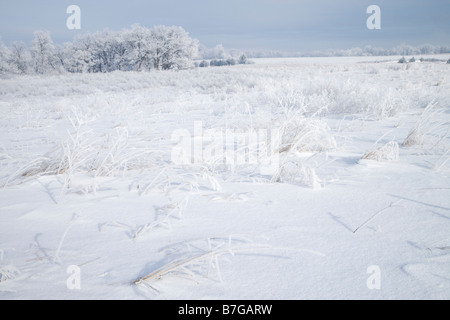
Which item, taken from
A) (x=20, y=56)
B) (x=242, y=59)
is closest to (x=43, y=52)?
(x=20, y=56)

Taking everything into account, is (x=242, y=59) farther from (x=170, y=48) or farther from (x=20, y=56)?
(x=20, y=56)

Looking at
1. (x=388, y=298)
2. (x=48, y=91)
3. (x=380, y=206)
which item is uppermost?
(x=48, y=91)

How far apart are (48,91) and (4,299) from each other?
14560 mm

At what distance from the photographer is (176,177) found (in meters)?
2.11

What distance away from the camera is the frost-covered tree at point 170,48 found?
109ft

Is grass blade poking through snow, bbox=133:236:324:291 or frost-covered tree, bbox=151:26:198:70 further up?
frost-covered tree, bbox=151:26:198:70

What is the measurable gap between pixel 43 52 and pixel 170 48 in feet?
79.3

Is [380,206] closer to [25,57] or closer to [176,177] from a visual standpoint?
[176,177]

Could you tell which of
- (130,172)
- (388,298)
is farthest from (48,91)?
(388,298)

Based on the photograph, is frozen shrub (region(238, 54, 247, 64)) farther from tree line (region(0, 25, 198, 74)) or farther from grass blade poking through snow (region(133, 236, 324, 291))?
grass blade poking through snow (region(133, 236, 324, 291))

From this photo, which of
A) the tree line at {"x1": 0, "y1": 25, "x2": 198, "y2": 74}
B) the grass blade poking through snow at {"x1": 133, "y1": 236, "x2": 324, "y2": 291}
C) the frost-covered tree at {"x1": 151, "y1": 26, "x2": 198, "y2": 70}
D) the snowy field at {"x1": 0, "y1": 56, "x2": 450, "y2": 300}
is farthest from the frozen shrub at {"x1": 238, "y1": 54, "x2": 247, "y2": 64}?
the grass blade poking through snow at {"x1": 133, "y1": 236, "x2": 324, "y2": 291}

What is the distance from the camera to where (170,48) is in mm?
33438

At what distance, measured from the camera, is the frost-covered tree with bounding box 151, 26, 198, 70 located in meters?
33.1

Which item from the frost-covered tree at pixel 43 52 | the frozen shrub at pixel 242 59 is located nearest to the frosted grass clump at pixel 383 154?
the frozen shrub at pixel 242 59
